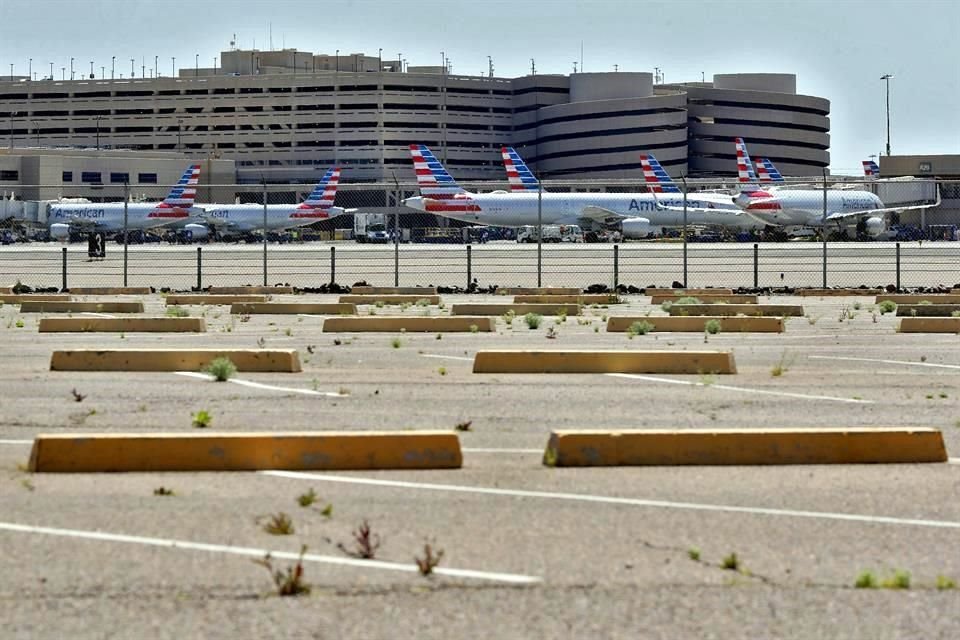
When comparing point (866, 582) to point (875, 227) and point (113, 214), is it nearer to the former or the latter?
point (875, 227)

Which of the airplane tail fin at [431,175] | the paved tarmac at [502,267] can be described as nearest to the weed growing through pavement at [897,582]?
the paved tarmac at [502,267]

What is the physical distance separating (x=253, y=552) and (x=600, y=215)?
71709 millimetres

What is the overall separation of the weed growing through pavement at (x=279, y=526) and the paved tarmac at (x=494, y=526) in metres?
0.07

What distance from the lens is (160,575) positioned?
7.12 metres

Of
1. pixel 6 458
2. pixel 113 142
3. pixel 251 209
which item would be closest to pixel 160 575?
pixel 6 458

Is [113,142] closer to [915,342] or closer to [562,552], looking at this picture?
[915,342]

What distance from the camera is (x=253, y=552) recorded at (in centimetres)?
757

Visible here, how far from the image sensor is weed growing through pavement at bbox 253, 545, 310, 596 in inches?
268

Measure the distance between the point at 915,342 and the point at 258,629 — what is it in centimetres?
1578

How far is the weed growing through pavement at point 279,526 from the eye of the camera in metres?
7.98

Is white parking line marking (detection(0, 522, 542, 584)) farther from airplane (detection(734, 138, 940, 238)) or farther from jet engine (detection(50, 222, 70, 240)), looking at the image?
jet engine (detection(50, 222, 70, 240))

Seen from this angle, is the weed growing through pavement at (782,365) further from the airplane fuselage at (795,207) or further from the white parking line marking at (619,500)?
the airplane fuselage at (795,207)

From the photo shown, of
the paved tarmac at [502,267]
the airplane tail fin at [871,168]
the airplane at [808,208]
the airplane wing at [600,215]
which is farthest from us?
the airplane tail fin at [871,168]

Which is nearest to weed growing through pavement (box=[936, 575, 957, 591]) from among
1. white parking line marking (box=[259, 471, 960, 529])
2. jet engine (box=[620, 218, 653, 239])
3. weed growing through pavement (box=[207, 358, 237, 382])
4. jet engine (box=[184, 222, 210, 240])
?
white parking line marking (box=[259, 471, 960, 529])
